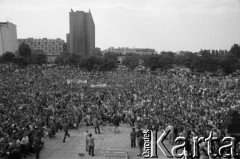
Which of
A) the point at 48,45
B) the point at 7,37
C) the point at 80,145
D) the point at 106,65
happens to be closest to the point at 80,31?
the point at 7,37

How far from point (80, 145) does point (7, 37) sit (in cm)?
9184

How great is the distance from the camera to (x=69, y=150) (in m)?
13.6

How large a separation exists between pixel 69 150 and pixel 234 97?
19970mm

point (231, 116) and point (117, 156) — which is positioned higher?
point (231, 116)

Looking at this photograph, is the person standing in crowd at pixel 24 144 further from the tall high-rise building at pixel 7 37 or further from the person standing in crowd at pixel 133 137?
the tall high-rise building at pixel 7 37

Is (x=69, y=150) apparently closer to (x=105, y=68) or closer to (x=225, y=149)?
(x=225, y=149)

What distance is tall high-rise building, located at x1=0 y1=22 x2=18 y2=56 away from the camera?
92.3 metres

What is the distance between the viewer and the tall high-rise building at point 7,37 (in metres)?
92.3

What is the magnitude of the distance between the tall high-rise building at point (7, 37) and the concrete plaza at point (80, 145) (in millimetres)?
83149

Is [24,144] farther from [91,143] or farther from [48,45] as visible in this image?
[48,45]

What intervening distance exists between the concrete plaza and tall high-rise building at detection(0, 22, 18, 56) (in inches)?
3274

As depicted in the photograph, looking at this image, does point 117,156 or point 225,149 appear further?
point 117,156

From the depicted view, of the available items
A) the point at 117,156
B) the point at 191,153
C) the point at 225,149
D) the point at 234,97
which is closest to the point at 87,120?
the point at 117,156

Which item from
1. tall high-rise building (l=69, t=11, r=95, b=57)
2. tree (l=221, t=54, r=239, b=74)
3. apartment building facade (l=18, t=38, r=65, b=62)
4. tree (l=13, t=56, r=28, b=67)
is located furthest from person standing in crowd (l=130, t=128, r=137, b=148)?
apartment building facade (l=18, t=38, r=65, b=62)
